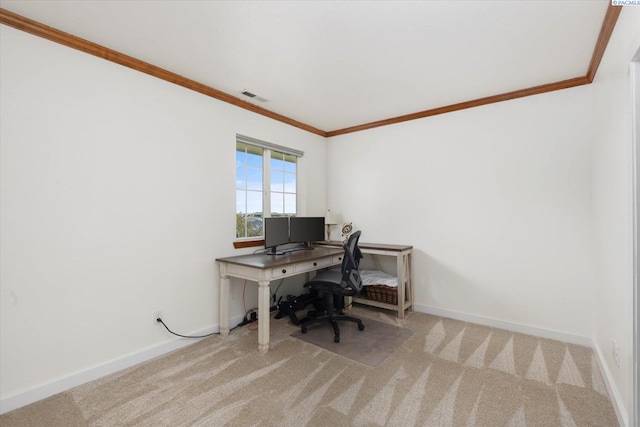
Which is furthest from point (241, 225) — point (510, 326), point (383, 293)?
point (510, 326)

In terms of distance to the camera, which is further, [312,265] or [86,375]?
[312,265]

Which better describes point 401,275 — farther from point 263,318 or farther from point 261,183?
point 261,183

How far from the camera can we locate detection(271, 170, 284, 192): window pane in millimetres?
3792

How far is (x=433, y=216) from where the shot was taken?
3510mm

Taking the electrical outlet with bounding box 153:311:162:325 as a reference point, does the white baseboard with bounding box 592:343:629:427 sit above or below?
below

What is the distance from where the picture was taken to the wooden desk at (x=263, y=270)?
8.38 feet

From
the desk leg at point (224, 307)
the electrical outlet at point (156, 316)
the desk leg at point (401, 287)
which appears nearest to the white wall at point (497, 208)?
the desk leg at point (401, 287)

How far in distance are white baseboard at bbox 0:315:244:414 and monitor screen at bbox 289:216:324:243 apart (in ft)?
4.84

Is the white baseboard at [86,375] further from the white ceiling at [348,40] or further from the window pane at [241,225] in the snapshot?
the white ceiling at [348,40]

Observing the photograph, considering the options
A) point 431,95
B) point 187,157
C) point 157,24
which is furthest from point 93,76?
point 431,95

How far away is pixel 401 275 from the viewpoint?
335 centimetres

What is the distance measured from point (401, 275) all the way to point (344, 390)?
1.63 m

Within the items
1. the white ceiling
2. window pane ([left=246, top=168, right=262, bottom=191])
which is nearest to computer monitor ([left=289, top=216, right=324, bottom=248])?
window pane ([left=246, top=168, right=262, bottom=191])

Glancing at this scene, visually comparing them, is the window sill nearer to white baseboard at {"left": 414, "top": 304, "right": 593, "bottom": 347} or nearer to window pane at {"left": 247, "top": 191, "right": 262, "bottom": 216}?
window pane at {"left": 247, "top": 191, "right": 262, "bottom": 216}
